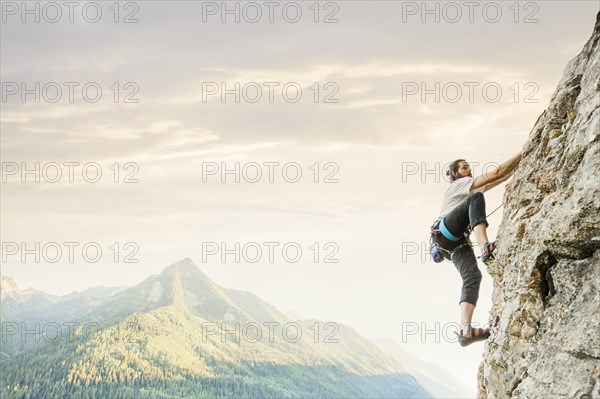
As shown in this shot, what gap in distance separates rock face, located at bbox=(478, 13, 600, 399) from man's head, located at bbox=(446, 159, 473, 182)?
1080 millimetres

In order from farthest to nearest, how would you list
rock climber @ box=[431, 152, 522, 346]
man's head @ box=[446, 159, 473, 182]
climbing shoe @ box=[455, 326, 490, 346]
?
1. man's head @ box=[446, 159, 473, 182]
2. rock climber @ box=[431, 152, 522, 346]
3. climbing shoe @ box=[455, 326, 490, 346]

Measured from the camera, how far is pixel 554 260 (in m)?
7.69

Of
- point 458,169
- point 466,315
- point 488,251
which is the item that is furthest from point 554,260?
point 458,169

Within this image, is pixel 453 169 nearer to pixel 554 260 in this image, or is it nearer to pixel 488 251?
pixel 488 251

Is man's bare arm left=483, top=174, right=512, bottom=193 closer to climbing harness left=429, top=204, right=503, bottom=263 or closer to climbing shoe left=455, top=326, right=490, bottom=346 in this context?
climbing harness left=429, top=204, right=503, bottom=263

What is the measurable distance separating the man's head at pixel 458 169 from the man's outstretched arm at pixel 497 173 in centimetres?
61

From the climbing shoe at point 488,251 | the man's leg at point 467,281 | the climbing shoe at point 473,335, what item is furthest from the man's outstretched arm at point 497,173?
the climbing shoe at point 473,335

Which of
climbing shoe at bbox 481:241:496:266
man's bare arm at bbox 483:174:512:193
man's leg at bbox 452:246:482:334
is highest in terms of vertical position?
man's bare arm at bbox 483:174:512:193

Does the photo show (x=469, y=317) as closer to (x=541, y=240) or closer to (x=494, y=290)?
(x=494, y=290)

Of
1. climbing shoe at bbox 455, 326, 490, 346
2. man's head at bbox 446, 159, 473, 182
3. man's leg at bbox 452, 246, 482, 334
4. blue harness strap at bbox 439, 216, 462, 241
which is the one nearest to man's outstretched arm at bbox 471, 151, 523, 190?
man's head at bbox 446, 159, 473, 182

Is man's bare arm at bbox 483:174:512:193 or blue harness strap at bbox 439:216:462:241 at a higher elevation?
man's bare arm at bbox 483:174:512:193

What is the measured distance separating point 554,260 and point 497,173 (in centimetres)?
259

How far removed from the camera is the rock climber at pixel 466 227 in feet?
31.7

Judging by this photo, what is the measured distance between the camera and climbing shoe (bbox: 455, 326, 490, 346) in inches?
372
